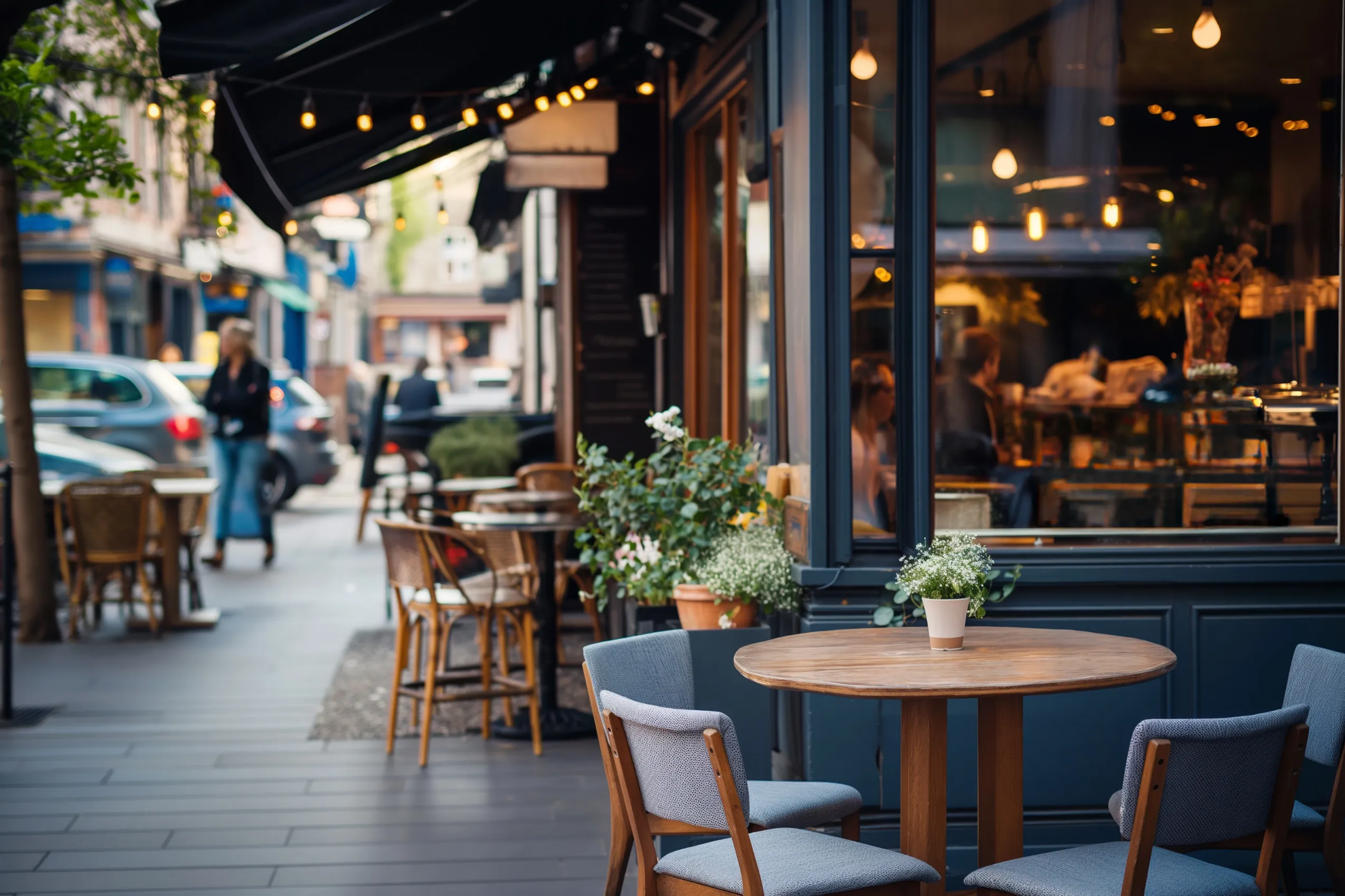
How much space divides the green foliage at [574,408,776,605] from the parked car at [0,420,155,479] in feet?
20.9

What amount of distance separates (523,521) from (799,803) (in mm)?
2955

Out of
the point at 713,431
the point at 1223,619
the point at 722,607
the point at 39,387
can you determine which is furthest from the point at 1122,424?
the point at 39,387

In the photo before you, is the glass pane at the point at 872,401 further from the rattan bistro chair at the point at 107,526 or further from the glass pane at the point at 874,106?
the rattan bistro chair at the point at 107,526

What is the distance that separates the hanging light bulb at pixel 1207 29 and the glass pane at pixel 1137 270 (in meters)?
0.03

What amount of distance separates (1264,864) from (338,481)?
18.3 metres

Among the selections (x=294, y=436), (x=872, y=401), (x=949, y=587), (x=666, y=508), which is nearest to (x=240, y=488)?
(x=294, y=436)

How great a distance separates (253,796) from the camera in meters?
5.06

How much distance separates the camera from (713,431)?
740 cm

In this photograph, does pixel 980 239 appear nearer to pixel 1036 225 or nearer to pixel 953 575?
pixel 1036 225

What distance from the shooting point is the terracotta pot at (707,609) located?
4477mm

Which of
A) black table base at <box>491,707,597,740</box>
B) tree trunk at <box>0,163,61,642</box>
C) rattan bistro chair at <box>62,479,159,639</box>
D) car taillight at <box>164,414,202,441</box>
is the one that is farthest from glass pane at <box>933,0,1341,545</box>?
car taillight at <box>164,414,202,441</box>

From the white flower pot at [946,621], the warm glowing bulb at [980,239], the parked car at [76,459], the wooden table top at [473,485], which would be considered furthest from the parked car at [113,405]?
the white flower pot at [946,621]

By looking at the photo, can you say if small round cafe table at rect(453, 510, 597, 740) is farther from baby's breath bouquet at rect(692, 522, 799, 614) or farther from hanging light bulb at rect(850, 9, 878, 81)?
hanging light bulb at rect(850, 9, 878, 81)

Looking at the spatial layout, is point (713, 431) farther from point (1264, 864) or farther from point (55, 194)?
point (55, 194)
